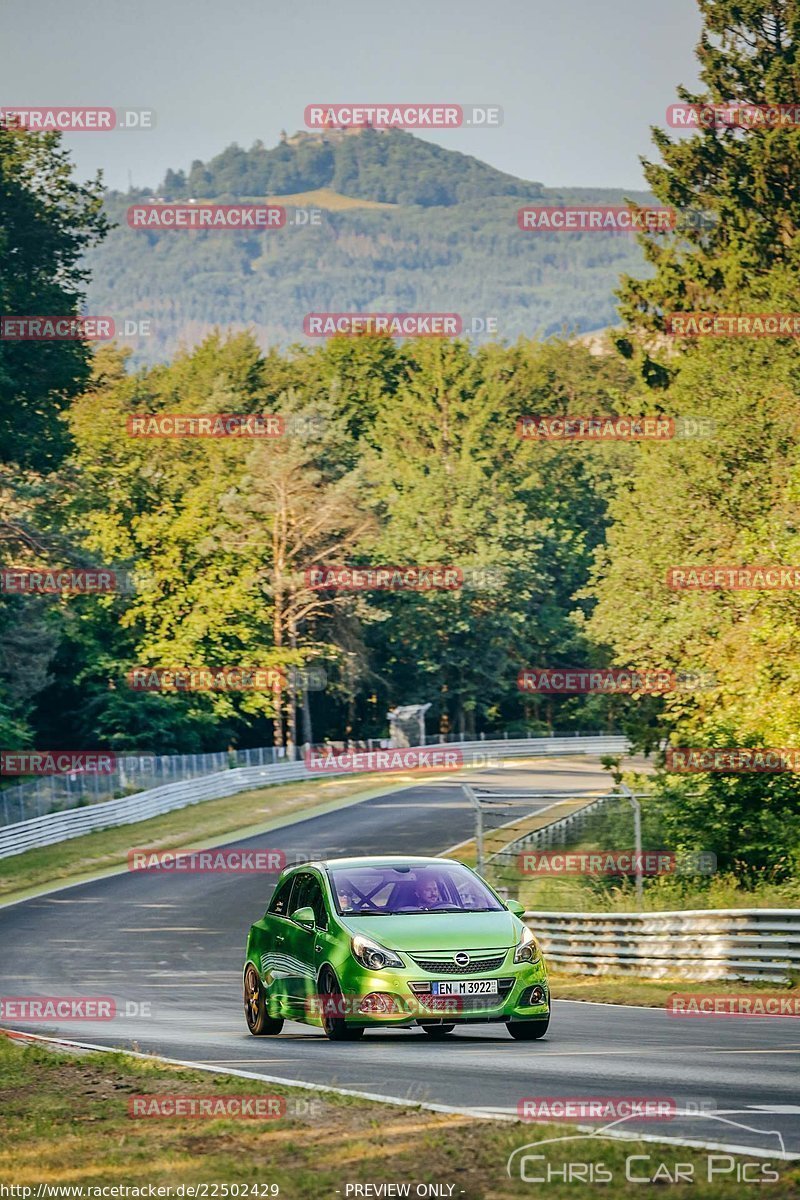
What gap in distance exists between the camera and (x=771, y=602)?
34.3m

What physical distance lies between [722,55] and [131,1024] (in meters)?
58.4

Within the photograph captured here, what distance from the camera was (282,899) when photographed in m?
16.1

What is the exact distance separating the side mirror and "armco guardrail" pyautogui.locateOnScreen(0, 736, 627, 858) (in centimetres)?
3398

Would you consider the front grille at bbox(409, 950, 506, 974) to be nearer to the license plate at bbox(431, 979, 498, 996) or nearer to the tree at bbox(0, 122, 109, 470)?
the license plate at bbox(431, 979, 498, 996)

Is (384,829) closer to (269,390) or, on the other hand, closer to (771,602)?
(771,602)

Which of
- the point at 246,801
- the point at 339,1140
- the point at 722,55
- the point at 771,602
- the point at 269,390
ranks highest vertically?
the point at 722,55

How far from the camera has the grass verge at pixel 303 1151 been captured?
805cm

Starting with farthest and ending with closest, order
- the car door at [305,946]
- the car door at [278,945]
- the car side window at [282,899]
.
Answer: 1. the car side window at [282,899]
2. the car door at [278,945]
3. the car door at [305,946]

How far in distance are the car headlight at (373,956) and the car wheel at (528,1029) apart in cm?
127

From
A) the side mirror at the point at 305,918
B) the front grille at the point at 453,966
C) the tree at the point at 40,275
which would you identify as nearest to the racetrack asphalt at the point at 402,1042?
the front grille at the point at 453,966

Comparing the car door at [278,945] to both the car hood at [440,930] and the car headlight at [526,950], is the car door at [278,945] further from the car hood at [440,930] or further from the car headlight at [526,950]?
the car headlight at [526,950]

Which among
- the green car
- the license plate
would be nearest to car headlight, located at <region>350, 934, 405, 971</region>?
the green car

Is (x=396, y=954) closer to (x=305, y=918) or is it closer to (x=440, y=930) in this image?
(x=440, y=930)

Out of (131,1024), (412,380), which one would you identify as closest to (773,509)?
(131,1024)
